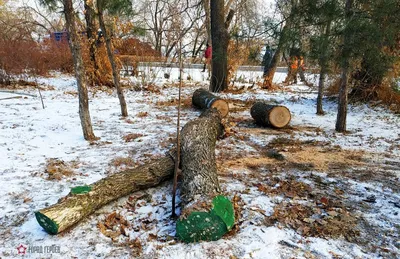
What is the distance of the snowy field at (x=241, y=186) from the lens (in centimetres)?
227

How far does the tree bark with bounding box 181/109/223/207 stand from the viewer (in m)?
2.67

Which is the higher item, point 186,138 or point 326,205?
point 186,138

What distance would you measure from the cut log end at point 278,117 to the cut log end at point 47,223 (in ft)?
14.8

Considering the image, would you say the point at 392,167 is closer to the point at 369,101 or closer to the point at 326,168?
the point at 326,168

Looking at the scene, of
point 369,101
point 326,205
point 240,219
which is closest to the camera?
point 240,219

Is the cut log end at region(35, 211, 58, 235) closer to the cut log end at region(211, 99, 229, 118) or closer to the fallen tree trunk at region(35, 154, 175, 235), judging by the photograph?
the fallen tree trunk at region(35, 154, 175, 235)

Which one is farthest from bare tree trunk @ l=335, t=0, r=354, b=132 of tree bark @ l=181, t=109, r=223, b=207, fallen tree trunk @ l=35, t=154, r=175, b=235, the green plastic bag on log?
the green plastic bag on log

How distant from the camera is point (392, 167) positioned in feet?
12.6

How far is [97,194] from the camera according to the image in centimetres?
273

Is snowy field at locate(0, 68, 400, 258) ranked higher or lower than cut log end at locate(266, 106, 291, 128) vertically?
lower

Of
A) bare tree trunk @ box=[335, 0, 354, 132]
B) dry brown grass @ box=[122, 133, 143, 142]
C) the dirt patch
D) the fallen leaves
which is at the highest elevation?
bare tree trunk @ box=[335, 0, 354, 132]

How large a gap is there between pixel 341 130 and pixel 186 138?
11.4 feet

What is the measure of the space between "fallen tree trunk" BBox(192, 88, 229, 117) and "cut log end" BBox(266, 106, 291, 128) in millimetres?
1093

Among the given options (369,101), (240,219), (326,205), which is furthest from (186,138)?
(369,101)
